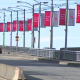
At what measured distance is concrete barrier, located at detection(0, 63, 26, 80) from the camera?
18.3 m

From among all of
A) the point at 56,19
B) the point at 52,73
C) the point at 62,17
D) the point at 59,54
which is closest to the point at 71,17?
the point at 62,17

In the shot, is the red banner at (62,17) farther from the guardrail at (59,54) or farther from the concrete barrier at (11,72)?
the concrete barrier at (11,72)

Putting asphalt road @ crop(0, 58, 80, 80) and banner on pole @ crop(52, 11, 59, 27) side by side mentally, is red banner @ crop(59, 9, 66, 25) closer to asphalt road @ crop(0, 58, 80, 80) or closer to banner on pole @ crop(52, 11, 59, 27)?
banner on pole @ crop(52, 11, 59, 27)

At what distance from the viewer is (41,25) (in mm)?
56969

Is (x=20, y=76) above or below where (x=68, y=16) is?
below

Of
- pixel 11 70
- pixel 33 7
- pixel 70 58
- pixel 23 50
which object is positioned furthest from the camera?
pixel 23 50

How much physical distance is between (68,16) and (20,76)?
2727cm

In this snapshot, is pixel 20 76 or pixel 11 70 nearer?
pixel 20 76

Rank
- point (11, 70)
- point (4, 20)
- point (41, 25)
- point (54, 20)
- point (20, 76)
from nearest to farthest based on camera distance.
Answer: point (20, 76) < point (11, 70) < point (54, 20) < point (41, 25) < point (4, 20)

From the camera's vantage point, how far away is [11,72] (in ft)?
67.5

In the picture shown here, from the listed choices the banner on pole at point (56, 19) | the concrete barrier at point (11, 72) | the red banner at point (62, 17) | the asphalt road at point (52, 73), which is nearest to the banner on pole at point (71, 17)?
the red banner at point (62, 17)

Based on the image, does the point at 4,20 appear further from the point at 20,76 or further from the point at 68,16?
the point at 20,76

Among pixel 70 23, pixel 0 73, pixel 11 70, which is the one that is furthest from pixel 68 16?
pixel 11 70

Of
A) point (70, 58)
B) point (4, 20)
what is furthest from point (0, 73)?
point (4, 20)
